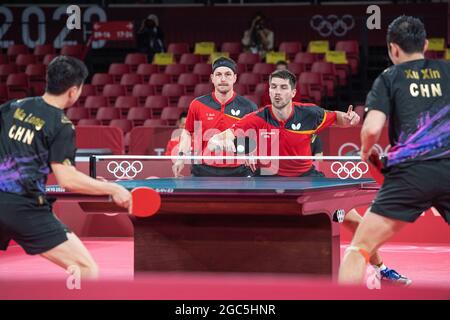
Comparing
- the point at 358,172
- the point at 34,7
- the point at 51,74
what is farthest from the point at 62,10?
the point at 51,74

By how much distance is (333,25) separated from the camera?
17219mm

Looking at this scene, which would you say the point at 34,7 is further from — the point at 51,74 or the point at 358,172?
the point at 51,74

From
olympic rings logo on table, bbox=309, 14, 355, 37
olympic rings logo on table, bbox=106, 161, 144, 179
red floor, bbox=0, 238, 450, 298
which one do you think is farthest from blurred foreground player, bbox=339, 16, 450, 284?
olympic rings logo on table, bbox=309, 14, 355, 37

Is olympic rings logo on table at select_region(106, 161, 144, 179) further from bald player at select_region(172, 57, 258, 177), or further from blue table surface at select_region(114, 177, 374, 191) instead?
blue table surface at select_region(114, 177, 374, 191)

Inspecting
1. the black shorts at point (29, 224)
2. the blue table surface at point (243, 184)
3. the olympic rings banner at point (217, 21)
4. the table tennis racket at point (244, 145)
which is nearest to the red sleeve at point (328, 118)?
the blue table surface at point (243, 184)

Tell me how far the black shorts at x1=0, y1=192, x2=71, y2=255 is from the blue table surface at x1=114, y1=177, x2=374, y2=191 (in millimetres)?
1643

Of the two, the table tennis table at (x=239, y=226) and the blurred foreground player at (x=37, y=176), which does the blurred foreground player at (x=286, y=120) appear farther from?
the blurred foreground player at (x=37, y=176)

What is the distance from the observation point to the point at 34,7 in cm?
1850

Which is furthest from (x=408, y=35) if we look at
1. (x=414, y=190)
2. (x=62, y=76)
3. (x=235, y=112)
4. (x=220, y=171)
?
(x=220, y=171)

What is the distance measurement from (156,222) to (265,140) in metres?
1.37

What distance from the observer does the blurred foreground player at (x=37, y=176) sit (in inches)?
172

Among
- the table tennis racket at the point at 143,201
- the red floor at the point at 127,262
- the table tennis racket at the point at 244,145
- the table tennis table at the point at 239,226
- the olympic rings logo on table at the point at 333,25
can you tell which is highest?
the olympic rings logo on table at the point at 333,25

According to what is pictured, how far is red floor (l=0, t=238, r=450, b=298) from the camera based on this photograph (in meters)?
7.06

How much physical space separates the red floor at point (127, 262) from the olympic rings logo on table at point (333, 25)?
29.1ft
